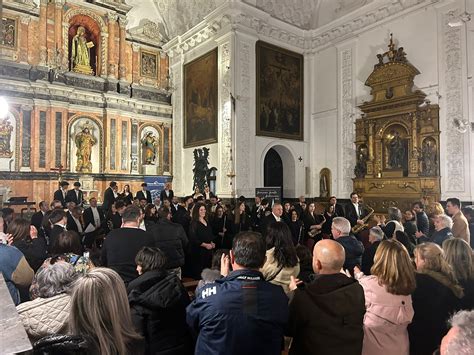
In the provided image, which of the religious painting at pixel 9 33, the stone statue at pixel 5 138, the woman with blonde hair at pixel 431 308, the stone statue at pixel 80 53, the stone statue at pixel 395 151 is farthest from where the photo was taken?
the stone statue at pixel 80 53

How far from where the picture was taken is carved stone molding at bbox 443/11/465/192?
34.8 ft

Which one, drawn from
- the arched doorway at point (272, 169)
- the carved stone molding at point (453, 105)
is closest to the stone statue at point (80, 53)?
the arched doorway at point (272, 169)

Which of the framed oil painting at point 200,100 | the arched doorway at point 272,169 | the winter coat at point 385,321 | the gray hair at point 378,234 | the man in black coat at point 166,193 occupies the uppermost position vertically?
the framed oil painting at point 200,100

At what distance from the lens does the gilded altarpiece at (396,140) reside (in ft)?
37.2

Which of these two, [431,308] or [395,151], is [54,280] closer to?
[431,308]

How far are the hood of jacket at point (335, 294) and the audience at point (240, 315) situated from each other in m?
0.21

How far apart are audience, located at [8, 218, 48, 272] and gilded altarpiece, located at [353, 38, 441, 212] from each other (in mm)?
11428

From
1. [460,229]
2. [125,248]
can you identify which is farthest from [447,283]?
[460,229]

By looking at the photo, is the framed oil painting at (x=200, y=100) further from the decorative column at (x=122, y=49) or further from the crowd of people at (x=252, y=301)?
the crowd of people at (x=252, y=301)

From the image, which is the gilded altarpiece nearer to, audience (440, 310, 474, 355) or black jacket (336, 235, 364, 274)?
black jacket (336, 235, 364, 274)

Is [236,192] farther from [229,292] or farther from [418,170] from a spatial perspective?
[229,292]

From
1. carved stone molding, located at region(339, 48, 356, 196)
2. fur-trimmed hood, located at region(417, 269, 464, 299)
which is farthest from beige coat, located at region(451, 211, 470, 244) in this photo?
carved stone molding, located at region(339, 48, 356, 196)

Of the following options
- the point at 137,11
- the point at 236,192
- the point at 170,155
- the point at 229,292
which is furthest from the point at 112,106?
the point at 229,292

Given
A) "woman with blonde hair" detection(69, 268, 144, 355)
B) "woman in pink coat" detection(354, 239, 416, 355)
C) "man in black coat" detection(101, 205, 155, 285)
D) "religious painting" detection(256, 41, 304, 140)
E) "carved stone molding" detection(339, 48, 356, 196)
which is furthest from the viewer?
"religious painting" detection(256, 41, 304, 140)
